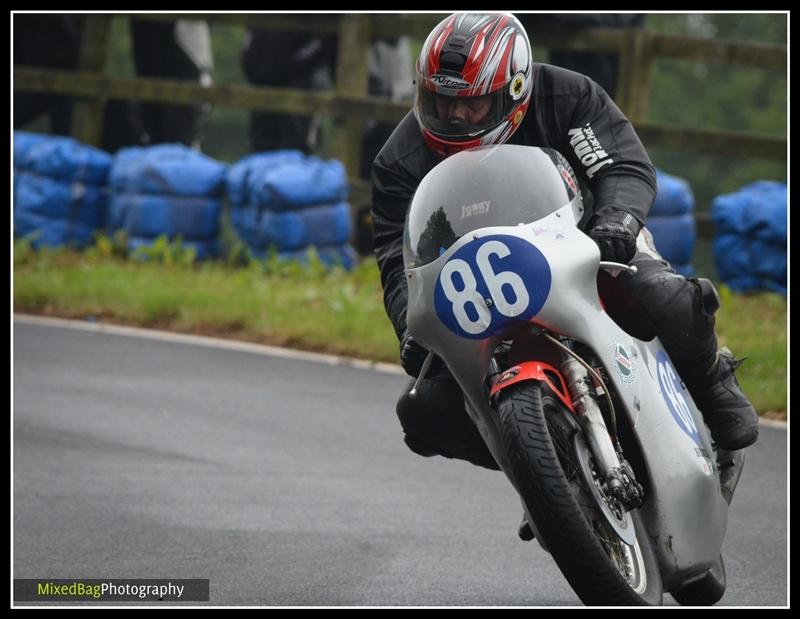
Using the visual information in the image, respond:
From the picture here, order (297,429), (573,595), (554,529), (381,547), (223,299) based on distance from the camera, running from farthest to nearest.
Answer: (223,299) < (297,429) < (381,547) < (573,595) < (554,529)

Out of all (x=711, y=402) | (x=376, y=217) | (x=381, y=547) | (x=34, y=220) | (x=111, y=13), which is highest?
(x=376, y=217)

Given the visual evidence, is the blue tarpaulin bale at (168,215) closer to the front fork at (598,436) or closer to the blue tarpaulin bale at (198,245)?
the blue tarpaulin bale at (198,245)

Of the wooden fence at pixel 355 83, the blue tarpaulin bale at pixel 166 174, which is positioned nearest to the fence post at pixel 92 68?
the wooden fence at pixel 355 83

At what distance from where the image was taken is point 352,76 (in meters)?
13.9

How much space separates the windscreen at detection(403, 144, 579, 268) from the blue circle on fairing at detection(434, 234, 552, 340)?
130 millimetres

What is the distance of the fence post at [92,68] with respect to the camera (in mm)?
15234

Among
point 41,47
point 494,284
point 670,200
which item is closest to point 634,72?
point 670,200

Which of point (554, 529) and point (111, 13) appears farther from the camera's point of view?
point (111, 13)

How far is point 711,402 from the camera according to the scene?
15.8ft

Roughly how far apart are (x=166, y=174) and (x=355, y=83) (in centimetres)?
227

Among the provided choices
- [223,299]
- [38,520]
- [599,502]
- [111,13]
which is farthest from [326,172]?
[599,502]

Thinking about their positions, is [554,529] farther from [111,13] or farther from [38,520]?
[111,13]

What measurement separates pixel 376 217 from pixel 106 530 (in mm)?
1947

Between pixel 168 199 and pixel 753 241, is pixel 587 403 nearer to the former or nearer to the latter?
pixel 753 241
